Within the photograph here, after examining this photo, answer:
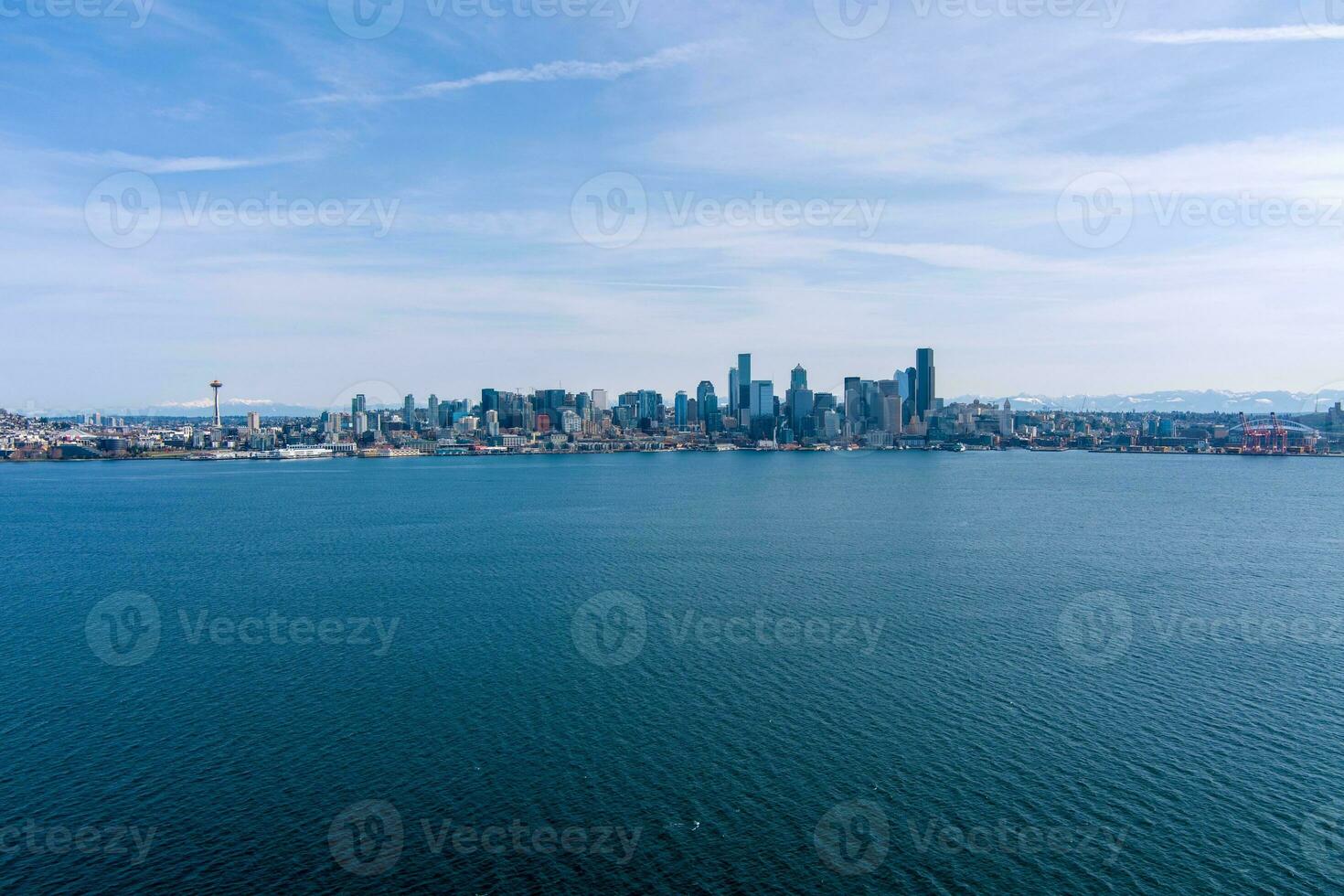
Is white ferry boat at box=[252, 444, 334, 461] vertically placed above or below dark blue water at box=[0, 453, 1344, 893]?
above

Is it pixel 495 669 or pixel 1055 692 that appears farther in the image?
pixel 495 669

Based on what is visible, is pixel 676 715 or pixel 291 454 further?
pixel 291 454

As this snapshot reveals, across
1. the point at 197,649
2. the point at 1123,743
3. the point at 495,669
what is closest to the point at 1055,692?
the point at 1123,743

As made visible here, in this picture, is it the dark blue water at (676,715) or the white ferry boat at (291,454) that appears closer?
the dark blue water at (676,715)

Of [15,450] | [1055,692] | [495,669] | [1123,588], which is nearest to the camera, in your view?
[1055,692]

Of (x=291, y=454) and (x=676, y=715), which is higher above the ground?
(x=291, y=454)

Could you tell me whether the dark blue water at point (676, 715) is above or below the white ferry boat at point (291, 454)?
below

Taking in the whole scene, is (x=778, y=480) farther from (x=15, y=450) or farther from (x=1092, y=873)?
(x=15, y=450)

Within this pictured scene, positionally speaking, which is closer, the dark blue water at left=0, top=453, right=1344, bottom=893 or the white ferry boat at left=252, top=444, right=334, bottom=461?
the dark blue water at left=0, top=453, right=1344, bottom=893
